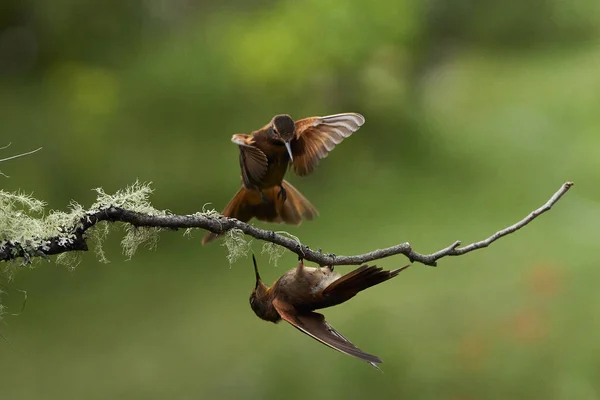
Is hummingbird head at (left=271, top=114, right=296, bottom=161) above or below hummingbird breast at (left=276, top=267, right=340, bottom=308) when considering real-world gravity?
above

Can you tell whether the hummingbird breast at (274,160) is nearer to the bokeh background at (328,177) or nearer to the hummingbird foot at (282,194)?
the hummingbird foot at (282,194)

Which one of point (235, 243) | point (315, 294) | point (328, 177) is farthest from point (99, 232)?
point (328, 177)

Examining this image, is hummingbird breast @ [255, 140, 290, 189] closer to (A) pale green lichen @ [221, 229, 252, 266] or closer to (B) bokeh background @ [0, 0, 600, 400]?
(A) pale green lichen @ [221, 229, 252, 266]

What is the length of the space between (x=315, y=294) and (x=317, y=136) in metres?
0.27

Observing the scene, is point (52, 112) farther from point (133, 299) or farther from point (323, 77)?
point (323, 77)

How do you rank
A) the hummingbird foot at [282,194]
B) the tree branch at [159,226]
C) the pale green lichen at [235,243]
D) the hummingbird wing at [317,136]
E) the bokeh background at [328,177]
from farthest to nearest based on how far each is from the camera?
the bokeh background at [328,177], the hummingbird foot at [282,194], the hummingbird wing at [317,136], the pale green lichen at [235,243], the tree branch at [159,226]

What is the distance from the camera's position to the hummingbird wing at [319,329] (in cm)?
83

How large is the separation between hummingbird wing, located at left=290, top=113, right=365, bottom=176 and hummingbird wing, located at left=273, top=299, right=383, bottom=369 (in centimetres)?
26

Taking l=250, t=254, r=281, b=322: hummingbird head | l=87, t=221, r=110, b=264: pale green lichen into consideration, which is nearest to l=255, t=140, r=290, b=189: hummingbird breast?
l=250, t=254, r=281, b=322: hummingbird head

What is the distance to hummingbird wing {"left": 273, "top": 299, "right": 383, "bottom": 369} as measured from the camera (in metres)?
0.83

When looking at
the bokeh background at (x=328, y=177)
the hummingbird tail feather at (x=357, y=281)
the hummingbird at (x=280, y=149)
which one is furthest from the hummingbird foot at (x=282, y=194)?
the bokeh background at (x=328, y=177)

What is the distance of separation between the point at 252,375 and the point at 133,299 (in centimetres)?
42

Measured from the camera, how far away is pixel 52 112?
89.0 inches

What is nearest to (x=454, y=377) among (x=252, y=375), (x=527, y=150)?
(x=252, y=375)
